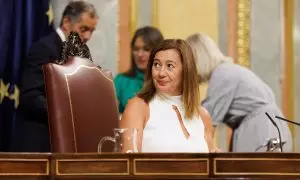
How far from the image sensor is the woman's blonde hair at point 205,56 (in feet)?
16.2

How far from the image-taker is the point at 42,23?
5.29m

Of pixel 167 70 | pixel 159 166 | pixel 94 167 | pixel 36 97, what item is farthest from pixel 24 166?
pixel 36 97

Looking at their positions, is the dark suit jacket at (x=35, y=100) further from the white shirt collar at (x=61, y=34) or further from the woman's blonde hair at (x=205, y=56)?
the woman's blonde hair at (x=205, y=56)

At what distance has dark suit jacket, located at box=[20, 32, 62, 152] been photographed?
4.45 m

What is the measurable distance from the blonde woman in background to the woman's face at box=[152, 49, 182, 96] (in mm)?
1692

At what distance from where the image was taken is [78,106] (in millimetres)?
3000

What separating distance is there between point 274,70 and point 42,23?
1.67 metres

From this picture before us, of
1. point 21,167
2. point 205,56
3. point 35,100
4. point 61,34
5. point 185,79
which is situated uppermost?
point 61,34

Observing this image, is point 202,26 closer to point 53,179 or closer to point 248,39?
point 248,39

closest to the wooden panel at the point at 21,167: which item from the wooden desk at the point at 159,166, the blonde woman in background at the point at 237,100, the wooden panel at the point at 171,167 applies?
the wooden desk at the point at 159,166

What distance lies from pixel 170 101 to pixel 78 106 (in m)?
0.39

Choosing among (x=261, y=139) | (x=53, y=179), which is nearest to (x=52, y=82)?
(x=53, y=179)

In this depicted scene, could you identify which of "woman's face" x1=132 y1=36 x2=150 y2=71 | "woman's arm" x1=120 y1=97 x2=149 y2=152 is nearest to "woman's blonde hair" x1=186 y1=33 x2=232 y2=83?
"woman's face" x1=132 y1=36 x2=150 y2=71

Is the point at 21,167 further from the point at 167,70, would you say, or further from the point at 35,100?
the point at 35,100
